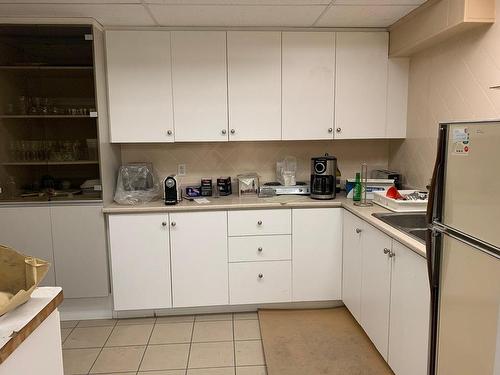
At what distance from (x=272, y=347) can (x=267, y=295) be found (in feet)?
1.66

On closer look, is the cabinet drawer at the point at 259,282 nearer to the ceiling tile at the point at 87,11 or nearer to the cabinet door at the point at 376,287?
the cabinet door at the point at 376,287

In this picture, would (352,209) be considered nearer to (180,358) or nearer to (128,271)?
(180,358)

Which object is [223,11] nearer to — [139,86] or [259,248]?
[139,86]

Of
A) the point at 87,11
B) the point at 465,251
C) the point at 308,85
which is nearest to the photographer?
the point at 465,251

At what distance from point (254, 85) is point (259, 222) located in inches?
41.9

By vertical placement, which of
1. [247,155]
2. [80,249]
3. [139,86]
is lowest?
[80,249]

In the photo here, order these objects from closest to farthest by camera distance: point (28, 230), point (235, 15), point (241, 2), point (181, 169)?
point (241, 2), point (235, 15), point (28, 230), point (181, 169)

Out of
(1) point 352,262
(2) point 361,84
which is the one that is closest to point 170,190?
(1) point 352,262

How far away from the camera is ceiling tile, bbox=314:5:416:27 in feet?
8.23

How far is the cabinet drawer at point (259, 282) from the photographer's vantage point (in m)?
2.90

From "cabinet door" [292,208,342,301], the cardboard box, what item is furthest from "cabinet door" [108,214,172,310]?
the cardboard box

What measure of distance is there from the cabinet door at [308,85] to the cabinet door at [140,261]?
1.27 meters

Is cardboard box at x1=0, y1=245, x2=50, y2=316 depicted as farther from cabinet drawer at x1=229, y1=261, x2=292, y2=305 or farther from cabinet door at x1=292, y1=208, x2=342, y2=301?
cabinet door at x1=292, y1=208, x2=342, y2=301

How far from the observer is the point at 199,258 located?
286cm
